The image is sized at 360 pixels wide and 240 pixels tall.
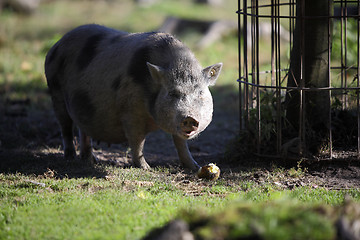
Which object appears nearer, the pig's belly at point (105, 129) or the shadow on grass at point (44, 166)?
the shadow on grass at point (44, 166)

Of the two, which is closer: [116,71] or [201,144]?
[116,71]

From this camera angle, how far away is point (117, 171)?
241 inches

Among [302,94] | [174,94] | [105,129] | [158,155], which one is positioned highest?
[174,94]

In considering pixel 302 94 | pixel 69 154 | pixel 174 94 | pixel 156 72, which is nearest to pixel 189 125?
pixel 174 94

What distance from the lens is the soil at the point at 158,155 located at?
6.02m

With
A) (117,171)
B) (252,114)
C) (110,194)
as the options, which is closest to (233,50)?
(252,114)

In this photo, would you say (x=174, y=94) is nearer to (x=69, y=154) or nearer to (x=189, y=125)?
(x=189, y=125)

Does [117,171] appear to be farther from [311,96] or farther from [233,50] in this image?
[233,50]

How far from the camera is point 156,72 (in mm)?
5875

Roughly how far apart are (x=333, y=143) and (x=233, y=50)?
9.15 metres

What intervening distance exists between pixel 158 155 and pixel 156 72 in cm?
220

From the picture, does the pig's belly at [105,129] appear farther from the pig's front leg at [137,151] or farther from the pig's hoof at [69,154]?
the pig's hoof at [69,154]

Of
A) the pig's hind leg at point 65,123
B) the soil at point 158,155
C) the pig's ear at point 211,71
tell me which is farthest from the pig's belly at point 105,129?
the pig's ear at point 211,71

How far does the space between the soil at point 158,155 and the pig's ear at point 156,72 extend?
4.16 feet
